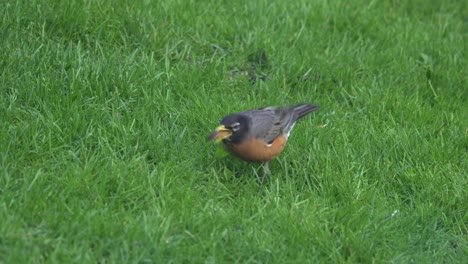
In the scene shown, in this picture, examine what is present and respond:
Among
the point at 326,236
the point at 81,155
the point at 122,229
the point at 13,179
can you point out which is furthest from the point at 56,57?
the point at 326,236

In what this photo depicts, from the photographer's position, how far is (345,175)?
231 inches

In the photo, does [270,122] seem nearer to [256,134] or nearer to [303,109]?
[256,134]

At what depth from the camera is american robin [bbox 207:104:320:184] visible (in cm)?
568

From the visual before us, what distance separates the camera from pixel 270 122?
598cm

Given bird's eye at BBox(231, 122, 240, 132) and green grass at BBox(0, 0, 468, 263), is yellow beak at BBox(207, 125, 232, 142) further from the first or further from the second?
green grass at BBox(0, 0, 468, 263)

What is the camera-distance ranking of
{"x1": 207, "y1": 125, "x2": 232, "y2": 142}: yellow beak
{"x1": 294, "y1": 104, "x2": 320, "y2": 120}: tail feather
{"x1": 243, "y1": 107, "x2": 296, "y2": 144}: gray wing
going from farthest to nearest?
1. {"x1": 294, "y1": 104, "x2": 320, "y2": 120}: tail feather
2. {"x1": 243, "y1": 107, "x2": 296, "y2": 144}: gray wing
3. {"x1": 207, "y1": 125, "x2": 232, "y2": 142}: yellow beak

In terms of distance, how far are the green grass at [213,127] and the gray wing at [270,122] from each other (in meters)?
0.25

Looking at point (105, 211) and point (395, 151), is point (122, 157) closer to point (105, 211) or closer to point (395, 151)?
point (105, 211)

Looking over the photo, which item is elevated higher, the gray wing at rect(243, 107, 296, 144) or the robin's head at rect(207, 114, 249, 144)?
the robin's head at rect(207, 114, 249, 144)

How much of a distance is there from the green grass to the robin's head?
0.28 meters

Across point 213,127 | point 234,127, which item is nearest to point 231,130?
point 234,127

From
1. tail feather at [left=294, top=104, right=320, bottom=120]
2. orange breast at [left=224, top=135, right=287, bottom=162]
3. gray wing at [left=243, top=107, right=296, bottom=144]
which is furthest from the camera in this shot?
tail feather at [left=294, top=104, right=320, bottom=120]

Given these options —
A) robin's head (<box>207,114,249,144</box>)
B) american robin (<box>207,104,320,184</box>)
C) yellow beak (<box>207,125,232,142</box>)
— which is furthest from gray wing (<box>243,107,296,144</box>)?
yellow beak (<box>207,125,232,142</box>)

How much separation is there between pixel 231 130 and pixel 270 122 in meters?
0.44
